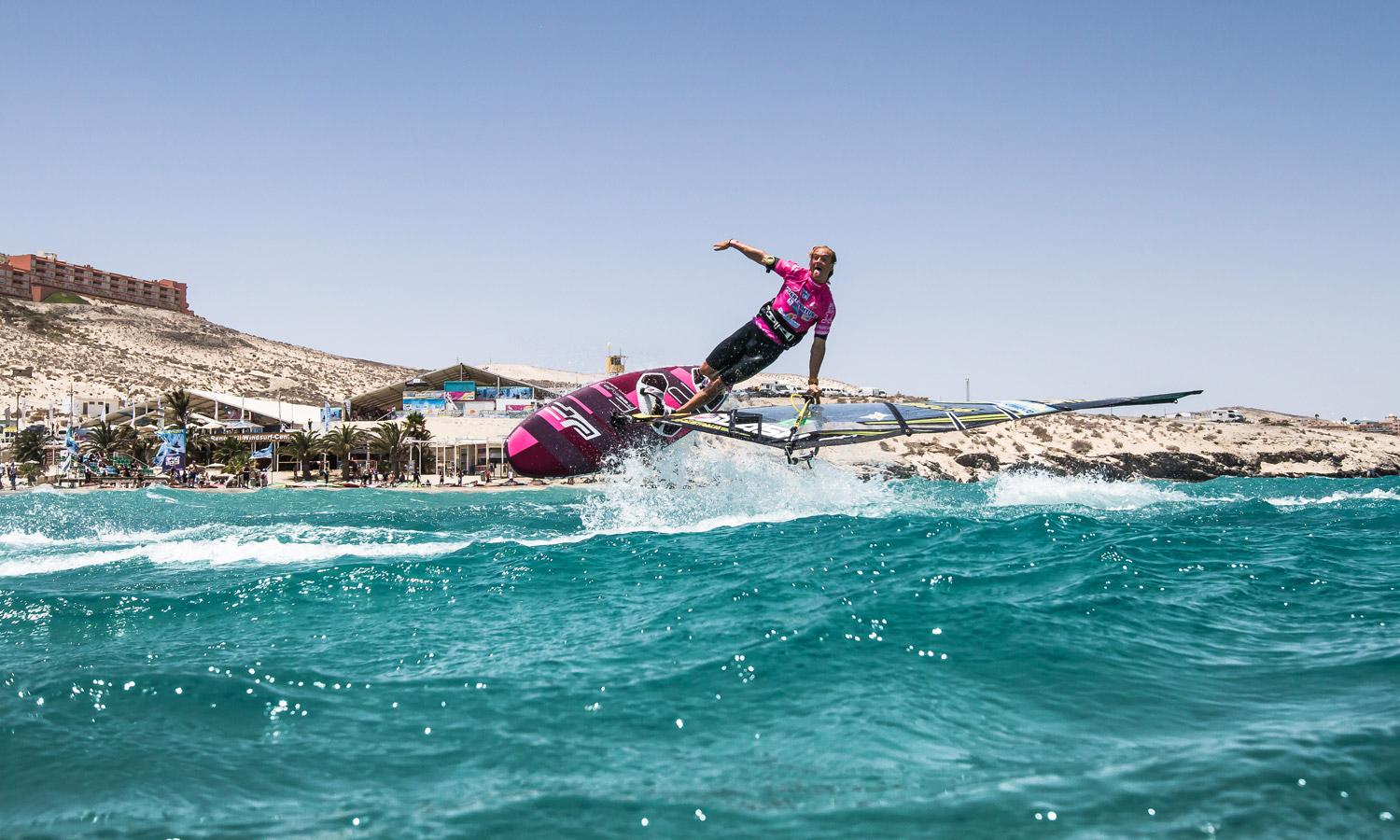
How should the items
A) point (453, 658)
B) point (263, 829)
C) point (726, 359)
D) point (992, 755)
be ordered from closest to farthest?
1. point (263, 829)
2. point (992, 755)
3. point (453, 658)
4. point (726, 359)

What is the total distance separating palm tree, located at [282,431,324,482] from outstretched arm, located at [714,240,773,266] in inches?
1549

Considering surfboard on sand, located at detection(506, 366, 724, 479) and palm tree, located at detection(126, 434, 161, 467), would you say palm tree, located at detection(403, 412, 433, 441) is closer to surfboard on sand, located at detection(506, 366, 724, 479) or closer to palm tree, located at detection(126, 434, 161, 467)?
palm tree, located at detection(126, 434, 161, 467)

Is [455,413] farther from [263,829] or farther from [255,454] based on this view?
[263,829]

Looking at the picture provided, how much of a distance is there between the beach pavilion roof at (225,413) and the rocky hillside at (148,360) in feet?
37.7

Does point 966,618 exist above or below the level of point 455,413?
below

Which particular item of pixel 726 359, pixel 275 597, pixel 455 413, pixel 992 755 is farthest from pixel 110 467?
Result: pixel 992 755

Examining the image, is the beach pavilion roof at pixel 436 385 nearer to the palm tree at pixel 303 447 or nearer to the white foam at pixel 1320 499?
the palm tree at pixel 303 447

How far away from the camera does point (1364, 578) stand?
782 cm

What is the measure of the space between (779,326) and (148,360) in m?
89.1

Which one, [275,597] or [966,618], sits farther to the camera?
[275,597]

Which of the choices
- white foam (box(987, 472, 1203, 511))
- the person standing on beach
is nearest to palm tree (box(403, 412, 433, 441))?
white foam (box(987, 472, 1203, 511))

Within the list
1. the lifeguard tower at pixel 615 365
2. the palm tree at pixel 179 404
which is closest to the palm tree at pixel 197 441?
the palm tree at pixel 179 404

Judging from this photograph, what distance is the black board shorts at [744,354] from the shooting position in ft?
51.4

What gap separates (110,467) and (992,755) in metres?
53.7
